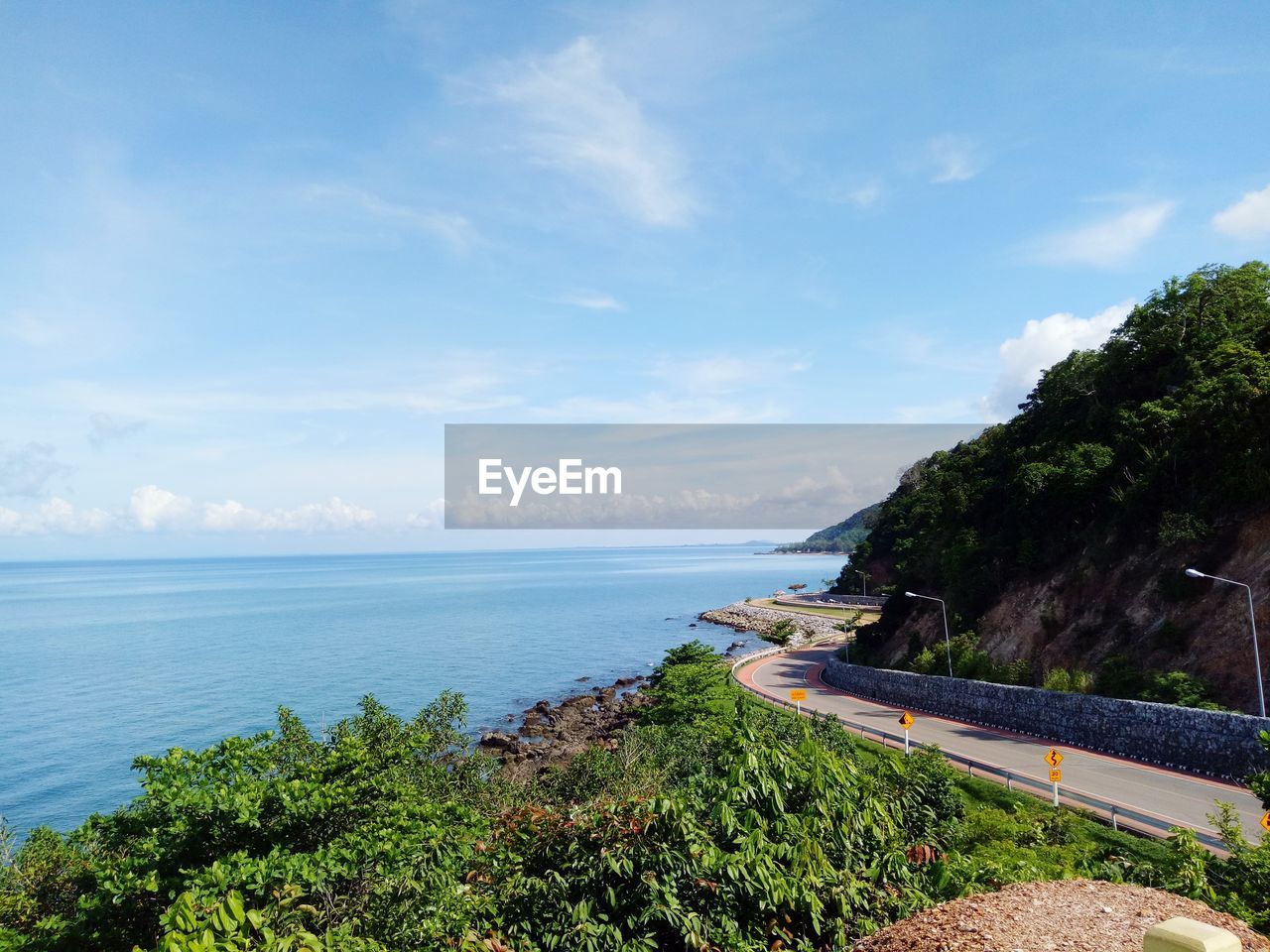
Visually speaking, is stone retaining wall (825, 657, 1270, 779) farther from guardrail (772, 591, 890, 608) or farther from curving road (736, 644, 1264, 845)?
guardrail (772, 591, 890, 608)

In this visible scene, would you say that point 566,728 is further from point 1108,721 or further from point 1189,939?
point 1189,939

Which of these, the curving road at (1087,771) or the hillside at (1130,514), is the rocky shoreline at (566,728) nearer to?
the curving road at (1087,771)

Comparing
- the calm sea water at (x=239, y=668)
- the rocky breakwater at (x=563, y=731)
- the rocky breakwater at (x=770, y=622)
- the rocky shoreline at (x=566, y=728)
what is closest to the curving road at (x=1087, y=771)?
the rocky breakwater at (x=563, y=731)

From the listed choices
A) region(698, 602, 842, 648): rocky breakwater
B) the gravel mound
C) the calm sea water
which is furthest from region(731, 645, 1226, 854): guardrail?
region(698, 602, 842, 648): rocky breakwater

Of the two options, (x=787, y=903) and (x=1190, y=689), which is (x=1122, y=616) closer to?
(x=1190, y=689)

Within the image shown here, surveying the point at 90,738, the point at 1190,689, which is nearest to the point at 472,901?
the point at 1190,689

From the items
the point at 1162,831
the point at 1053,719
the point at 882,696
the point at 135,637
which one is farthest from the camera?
the point at 135,637
